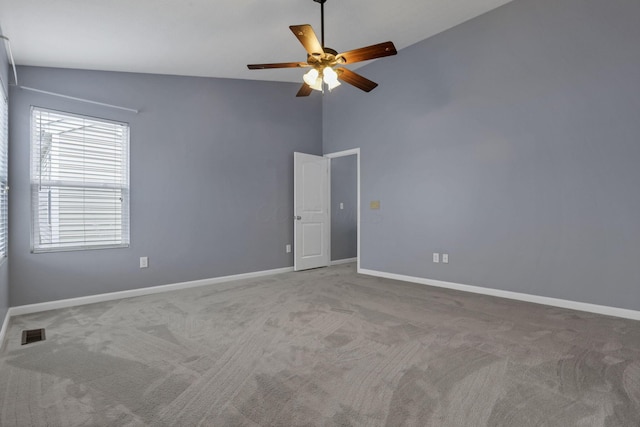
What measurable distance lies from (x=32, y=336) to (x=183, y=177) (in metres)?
2.26

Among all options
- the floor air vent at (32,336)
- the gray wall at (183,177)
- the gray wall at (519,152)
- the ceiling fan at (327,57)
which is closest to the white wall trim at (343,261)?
the gray wall at (183,177)

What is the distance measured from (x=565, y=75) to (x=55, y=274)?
5768 mm

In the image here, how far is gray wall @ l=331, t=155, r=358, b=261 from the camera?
6.18 meters

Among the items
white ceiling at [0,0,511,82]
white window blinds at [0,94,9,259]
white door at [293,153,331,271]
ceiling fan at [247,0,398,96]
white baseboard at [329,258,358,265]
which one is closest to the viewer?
ceiling fan at [247,0,398,96]

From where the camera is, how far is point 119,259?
3766mm

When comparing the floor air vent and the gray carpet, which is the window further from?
the floor air vent

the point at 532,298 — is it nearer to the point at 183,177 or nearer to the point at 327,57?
the point at 327,57

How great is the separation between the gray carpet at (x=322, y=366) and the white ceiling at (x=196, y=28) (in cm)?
260

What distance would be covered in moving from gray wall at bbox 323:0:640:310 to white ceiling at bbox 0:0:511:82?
58 centimetres

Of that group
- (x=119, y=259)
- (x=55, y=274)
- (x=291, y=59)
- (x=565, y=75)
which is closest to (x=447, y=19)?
(x=565, y=75)

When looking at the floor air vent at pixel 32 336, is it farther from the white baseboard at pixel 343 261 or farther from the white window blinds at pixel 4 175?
the white baseboard at pixel 343 261

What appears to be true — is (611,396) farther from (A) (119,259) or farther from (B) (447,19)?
(A) (119,259)

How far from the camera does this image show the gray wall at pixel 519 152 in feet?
9.94

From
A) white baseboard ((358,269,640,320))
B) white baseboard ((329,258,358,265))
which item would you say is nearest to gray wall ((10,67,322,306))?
white baseboard ((329,258,358,265))
